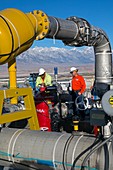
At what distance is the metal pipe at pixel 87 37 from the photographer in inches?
194

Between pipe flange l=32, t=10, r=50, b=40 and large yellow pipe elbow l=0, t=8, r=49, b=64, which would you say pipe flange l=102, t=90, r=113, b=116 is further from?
pipe flange l=32, t=10, r=50, b=40

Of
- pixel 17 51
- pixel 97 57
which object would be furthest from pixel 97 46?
pixel 17 51

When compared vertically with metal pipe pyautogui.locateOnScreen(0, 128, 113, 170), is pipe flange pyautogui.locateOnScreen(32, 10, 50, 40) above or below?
above

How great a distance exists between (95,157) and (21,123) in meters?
3.62

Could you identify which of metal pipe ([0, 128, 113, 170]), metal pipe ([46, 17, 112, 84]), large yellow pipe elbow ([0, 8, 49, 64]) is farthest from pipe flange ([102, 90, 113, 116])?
metal pipe ([46, 17, 112, 84])

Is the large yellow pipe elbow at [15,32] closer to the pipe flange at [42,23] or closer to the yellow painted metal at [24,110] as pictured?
the pipe flange at [42,23]

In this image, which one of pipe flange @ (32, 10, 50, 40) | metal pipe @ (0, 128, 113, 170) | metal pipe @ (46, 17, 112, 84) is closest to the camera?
metal pipe @ (0, 128, 113, 170)

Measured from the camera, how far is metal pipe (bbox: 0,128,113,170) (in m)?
3.29

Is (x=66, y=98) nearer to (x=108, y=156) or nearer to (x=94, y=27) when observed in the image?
(x=94, y=27)

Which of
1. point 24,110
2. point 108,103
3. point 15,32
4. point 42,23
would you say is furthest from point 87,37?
point 108,103

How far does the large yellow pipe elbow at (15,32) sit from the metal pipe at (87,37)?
674 mm

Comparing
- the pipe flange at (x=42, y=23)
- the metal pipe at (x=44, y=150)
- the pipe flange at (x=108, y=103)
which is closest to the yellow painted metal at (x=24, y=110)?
the metal pipe at (x=44, y=150)

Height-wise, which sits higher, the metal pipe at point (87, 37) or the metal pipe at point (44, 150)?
the metal pipe at point (87, 37)

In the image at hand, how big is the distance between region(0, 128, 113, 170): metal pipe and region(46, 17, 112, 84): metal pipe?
1.75m
